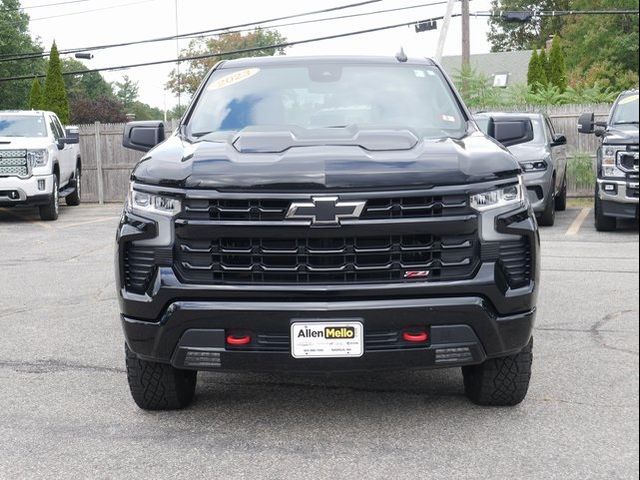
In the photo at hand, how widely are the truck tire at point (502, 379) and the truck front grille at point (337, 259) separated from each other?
726 mm

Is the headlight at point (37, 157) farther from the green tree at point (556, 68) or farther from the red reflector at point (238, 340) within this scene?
the green tree at point (556, 68)

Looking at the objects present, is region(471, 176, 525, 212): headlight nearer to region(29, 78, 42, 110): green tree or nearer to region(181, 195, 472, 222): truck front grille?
region(181, 195, 472, 222): truck front grille

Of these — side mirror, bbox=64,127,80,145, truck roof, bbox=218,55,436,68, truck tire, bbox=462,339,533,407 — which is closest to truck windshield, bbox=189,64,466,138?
truck roof, bbox=218,55,436,68

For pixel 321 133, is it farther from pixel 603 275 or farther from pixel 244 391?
pixel 603 275

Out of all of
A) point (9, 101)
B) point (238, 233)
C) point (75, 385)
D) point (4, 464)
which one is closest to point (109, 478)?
point (4, 464)

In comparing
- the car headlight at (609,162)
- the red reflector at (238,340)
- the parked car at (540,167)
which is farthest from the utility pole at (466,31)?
the red reflector at (238,340)

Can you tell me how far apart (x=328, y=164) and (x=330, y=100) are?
147 cm

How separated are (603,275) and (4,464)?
6.72 m

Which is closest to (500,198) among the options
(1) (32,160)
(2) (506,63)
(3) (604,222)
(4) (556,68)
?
(3) (604,222)

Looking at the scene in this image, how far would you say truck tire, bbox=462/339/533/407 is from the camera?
467cm

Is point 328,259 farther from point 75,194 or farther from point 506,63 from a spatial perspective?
point 506,63

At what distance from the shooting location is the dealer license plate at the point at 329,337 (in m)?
4.08

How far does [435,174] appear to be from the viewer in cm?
417

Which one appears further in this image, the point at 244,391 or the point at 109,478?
the point at 244,391
